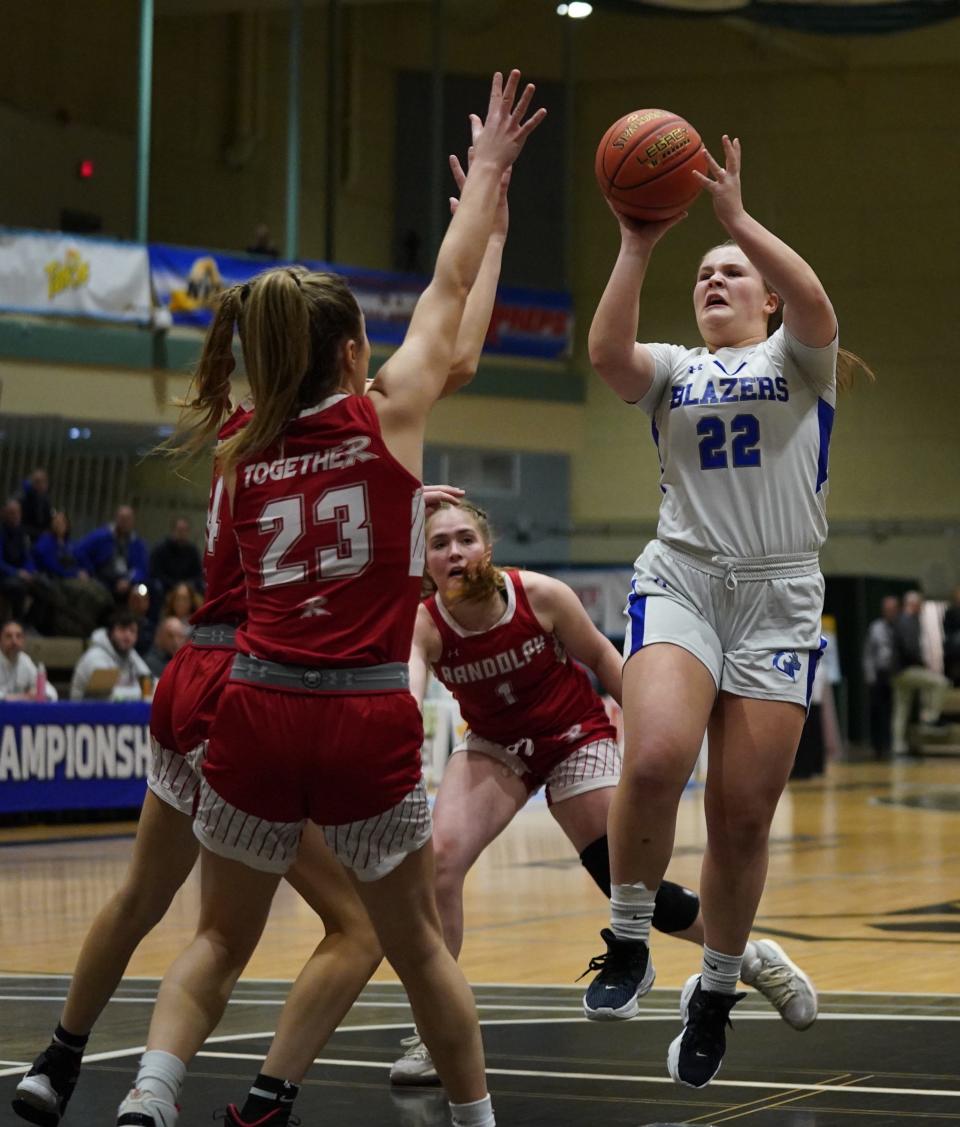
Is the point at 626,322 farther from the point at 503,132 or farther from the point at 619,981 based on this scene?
the point at 619,981

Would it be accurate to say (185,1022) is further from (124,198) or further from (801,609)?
(124,198)

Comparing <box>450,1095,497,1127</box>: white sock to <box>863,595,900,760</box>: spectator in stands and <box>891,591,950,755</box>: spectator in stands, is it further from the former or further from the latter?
<box>863,595,900,760</box>: spectator in stands

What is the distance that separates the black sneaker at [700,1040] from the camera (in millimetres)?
4539

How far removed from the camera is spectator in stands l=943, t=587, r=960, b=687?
24.2 meters

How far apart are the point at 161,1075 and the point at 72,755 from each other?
9.99 meters

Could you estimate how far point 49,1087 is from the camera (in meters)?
4.36

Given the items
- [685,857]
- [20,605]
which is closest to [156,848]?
[685,857]

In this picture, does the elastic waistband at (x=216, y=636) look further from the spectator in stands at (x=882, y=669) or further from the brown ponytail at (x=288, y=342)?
the spectator in stands at (x=882, y=669)

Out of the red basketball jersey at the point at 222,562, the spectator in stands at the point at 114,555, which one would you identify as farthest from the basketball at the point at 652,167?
the spectator in stands at the point at 114,555

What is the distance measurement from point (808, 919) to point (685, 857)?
9.54 feet

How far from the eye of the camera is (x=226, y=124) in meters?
24.9

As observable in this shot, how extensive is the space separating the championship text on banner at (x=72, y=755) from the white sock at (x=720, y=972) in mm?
8745

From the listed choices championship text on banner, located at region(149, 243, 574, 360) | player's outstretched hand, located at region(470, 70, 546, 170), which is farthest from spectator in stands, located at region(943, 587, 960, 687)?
player's outstretched hand, located at region(470, 70, 546, 170)

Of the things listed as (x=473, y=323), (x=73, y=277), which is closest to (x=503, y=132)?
(x=473, y=323)
